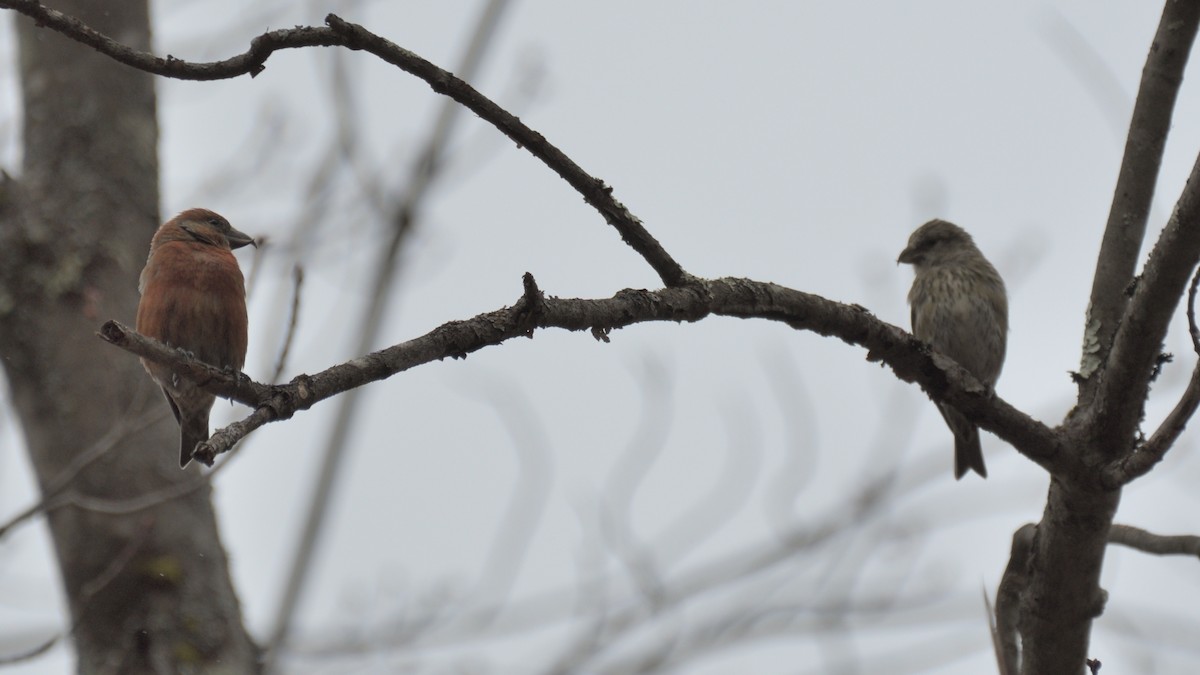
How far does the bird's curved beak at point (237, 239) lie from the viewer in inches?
195

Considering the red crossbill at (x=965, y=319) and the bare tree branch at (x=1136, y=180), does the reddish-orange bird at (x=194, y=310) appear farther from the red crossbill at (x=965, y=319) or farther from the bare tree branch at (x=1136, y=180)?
the red crossbill at (x=965, y=319)

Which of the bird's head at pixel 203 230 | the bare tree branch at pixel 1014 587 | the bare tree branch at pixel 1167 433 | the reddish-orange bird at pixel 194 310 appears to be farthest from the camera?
the bird's head at pixel 203 230

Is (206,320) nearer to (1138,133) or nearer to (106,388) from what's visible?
(106,388)

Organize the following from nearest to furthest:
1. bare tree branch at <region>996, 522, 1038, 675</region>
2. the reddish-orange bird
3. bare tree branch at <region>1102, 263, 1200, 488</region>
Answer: bare tree branch at <region>1102, 263, 1200, 488</region> → bare tree branch at <region>996, 522, 1038, 675</region> → the reddish-orange bird

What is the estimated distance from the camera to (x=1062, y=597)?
3.00 m

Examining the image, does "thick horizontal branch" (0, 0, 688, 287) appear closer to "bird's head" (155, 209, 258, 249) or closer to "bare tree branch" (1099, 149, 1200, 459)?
"bare tree branch" (1099, 149, 1200, 459)

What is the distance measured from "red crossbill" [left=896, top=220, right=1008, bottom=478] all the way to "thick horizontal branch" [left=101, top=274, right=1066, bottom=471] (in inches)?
141

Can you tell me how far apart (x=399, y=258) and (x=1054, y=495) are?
4.87 meters

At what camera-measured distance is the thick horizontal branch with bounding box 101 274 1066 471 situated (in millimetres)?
2135

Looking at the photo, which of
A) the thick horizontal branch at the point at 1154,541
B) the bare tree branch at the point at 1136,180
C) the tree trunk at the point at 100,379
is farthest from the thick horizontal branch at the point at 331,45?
the tree trunk at the point at 100,379

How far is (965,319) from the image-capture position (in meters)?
6.81

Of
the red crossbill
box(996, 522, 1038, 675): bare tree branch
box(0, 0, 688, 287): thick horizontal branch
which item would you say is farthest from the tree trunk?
the red crossbill

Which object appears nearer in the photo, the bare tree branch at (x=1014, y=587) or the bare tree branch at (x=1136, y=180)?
the bare tree branch at (x=1136, y=180)

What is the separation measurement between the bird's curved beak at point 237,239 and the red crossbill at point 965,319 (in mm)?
3690
